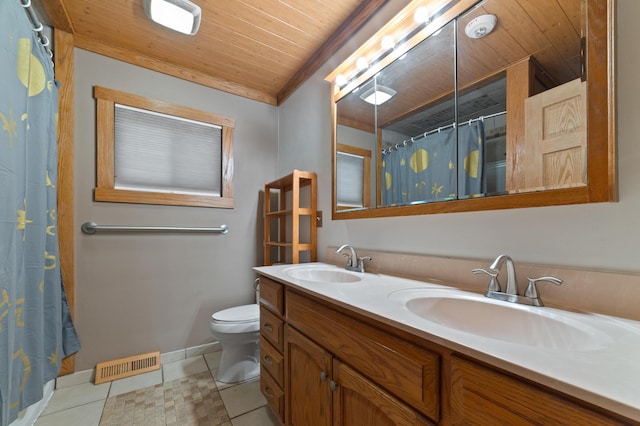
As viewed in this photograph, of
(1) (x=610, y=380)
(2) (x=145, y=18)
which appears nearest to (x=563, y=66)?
(1) (x=610, y=380)

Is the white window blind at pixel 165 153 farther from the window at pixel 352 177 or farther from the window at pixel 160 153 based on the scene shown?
the window at pixel 352 177

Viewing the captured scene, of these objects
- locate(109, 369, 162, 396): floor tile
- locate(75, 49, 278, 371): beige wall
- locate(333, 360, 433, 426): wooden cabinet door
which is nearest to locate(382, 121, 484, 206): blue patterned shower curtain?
locate(333, 360, 433, 426): wooden cabinet door

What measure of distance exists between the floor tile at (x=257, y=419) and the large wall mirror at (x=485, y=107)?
48.8 inches

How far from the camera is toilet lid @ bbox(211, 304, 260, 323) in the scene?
171 cm

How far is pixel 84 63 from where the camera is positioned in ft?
5.79

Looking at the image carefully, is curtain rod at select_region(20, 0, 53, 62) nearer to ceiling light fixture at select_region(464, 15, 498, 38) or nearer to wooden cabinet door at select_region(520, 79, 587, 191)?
ceiling light fixture at select_region(464, 15, 498, 38)

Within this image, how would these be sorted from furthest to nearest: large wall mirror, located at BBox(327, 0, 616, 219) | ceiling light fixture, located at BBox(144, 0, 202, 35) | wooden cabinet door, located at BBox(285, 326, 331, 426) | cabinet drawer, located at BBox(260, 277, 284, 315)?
ceiling light fixture, located at BBox(144, 0, 202, 35), cabinet drawer, located at BBox(260, 277, 284, 315), wooden cabinet door, located at BBox(285, 326, 331, 426), large wall mirror, located at BBox(327, 0, 616, 219)

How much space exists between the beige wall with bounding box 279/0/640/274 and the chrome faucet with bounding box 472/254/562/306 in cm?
10

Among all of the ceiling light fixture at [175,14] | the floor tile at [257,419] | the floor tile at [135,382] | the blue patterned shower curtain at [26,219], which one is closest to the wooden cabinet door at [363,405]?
the floor tile at [257,419]

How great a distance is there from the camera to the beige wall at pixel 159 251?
1.75 m

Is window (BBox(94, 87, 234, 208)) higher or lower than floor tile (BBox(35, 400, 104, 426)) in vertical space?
higher

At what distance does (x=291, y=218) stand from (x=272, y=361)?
1.19m

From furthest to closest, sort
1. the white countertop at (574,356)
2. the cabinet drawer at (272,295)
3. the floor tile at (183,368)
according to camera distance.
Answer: the floor tile at (183,368) < the cabinet drawer at (272,295) < the white countertop at (574,356)

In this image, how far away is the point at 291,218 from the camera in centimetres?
227
